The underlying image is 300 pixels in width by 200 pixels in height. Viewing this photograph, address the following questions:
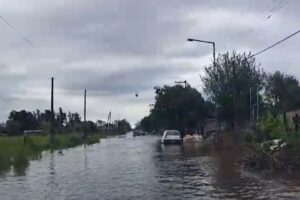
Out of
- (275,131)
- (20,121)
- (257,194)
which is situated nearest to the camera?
(257,194)

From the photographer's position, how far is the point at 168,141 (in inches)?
2539

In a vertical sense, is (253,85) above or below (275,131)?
above

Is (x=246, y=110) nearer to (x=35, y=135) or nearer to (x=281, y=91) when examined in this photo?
(x=281, y=91)

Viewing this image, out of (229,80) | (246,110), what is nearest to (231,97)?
(229,80)

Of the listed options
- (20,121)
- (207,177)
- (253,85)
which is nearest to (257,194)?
(207,177)

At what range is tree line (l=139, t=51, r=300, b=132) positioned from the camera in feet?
198

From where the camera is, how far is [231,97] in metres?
62.0

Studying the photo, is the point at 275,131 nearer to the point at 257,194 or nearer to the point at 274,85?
the point at 257,194

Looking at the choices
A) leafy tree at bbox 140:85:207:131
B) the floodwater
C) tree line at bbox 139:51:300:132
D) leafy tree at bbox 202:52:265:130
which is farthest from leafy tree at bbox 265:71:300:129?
the floodwater

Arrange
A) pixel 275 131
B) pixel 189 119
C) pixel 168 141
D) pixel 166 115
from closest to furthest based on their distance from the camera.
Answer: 1. pixel 275 131
2. pixel 168 141
3. pixel 189 119
4. pixel 166 115

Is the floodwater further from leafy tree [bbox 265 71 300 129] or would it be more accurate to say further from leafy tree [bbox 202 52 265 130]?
leafy tree [bbox 265 71 300 129]

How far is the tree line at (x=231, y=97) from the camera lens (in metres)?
60.5

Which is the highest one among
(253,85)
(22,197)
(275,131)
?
(253,85)

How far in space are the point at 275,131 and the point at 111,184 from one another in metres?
19.8
